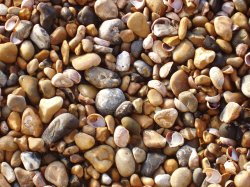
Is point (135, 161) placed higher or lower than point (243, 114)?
lower

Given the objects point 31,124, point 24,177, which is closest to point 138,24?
point 31,124

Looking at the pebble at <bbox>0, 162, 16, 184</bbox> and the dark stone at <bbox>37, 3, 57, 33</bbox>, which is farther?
the dark stone at <bbox>37, 3, 57, 33</bbox>

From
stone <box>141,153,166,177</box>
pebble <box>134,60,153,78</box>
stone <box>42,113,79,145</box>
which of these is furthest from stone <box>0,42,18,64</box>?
stone <box>141,153,166,177</box>

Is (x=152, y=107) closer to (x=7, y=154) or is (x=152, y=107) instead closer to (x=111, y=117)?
(x=111, y=117)

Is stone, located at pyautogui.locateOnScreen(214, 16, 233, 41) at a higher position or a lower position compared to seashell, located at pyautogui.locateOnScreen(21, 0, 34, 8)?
higher

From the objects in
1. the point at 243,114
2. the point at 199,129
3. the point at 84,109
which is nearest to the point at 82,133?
the point at 84,109

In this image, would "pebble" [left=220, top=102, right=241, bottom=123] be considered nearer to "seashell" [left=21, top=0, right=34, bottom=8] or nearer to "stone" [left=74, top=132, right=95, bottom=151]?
"stone" [left=74, top=132, right=95, bottom=151]

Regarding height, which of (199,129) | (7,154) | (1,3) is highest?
(1,3)
